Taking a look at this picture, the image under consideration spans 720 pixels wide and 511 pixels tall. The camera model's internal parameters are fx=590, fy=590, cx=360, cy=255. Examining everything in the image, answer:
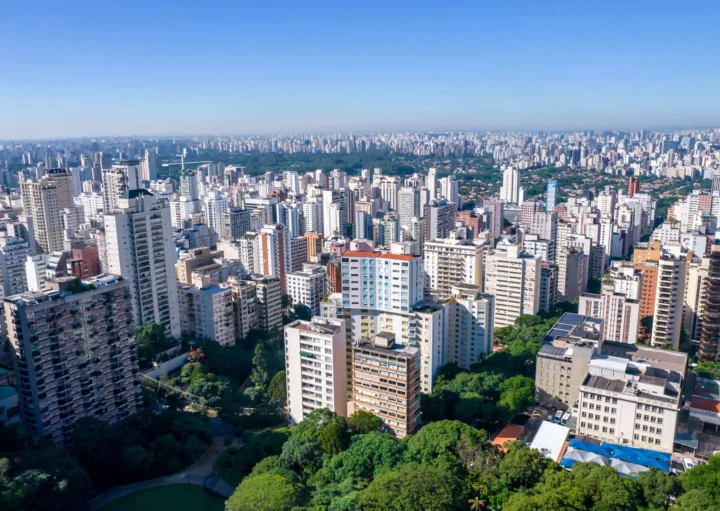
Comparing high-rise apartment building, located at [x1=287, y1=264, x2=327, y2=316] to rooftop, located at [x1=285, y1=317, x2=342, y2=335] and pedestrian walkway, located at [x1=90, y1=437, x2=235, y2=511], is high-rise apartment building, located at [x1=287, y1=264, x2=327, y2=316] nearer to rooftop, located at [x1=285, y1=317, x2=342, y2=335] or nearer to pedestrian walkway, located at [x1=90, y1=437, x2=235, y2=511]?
rooftop, located at [x1=285, y1=317, x2=342, y2=335]

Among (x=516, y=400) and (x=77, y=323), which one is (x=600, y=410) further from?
(x=77, y=323)

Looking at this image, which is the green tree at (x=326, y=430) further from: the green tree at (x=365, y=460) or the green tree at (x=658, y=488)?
the green tree at (x=658, y=488)

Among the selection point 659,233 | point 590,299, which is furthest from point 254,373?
point 659,233

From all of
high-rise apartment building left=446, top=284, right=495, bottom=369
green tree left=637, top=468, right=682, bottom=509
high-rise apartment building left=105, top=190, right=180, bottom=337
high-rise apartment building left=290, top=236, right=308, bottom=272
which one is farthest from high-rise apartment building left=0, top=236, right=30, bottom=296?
green tree left=637, top=468, right=682, bottom=509

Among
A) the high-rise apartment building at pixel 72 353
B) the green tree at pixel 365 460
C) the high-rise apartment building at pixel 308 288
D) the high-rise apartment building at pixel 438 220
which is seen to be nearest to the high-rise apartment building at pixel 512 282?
the high-rise apartment building at pixel 308 288

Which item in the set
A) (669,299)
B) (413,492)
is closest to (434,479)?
(413,492)

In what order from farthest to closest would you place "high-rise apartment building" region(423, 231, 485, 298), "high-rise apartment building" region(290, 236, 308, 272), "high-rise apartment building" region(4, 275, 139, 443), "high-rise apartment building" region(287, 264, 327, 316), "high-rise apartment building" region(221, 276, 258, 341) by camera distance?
"high-rise apartment building" region(290, 236, 308, 272) → "high-rise apartment building" region(287, 264, 327, 316) → "high-rise apartment building" region(423, 231, 485, 298) → "high-rise apartment building" region(221, 276, 258, 341) → "high-rise apartment building" region(4, 275, 139, 443)

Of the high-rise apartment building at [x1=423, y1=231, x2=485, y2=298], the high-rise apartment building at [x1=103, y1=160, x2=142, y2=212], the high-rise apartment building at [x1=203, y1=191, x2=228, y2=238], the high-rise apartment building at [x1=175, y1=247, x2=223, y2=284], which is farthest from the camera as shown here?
the high-rise apartment building at [x1=203, y1=191, x2=228, y2=238]
